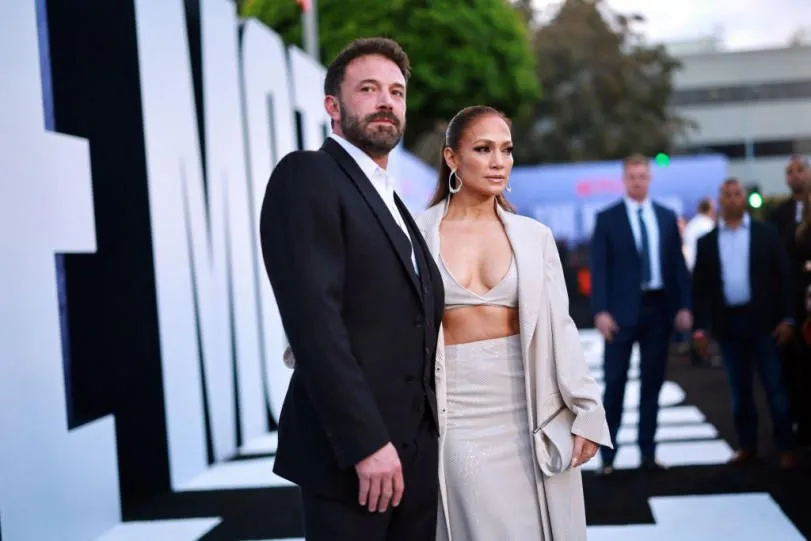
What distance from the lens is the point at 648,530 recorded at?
5.15 metres

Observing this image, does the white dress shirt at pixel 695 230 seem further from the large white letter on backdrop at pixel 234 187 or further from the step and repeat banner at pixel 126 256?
the large white letter on backdrop at pixel 234 187

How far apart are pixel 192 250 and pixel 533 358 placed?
14.3ft

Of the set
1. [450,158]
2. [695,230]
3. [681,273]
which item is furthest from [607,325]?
[695,230]

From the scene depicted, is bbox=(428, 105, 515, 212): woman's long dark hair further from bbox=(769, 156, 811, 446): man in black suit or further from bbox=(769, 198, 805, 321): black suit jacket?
Answer: bbox=(769, 156, 811, 446): man in black suit

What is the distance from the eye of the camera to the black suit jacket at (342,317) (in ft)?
7.75

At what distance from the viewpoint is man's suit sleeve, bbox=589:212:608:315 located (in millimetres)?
6676

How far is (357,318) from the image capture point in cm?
252

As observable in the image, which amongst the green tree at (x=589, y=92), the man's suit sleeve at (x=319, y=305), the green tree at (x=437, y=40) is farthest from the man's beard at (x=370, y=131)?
the green tree at (x=589, y=92)

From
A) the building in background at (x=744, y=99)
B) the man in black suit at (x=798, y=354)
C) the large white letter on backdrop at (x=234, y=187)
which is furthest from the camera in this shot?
the building in background at (x=744, y=99)

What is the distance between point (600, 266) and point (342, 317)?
4.45 meters

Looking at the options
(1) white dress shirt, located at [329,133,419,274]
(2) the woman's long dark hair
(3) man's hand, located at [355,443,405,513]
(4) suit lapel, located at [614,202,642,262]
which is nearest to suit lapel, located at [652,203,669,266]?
(4) suit lapel, located at [614,202,642,262]

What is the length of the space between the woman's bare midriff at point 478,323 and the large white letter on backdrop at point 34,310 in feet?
7.76

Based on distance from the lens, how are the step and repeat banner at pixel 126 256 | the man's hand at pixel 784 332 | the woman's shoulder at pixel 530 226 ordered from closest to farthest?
the woman's shoulder at pixel 530 226 → the step and repeat banner at pixel 126 256 → the man's hand at pixel 784 332

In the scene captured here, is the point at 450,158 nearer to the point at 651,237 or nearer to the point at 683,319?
the point at 651,237
